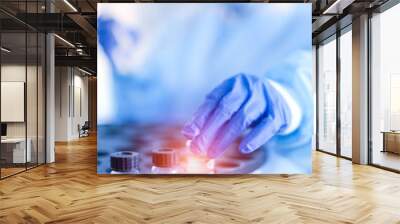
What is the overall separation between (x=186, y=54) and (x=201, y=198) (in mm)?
2468

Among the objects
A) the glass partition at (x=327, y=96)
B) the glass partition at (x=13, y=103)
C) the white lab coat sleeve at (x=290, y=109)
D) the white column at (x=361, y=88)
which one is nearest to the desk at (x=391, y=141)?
the white column at (x=361, y=88)

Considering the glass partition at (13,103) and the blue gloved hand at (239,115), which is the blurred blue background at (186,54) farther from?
the glass partition at (13,103)

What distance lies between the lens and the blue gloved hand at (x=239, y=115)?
5.90 meters

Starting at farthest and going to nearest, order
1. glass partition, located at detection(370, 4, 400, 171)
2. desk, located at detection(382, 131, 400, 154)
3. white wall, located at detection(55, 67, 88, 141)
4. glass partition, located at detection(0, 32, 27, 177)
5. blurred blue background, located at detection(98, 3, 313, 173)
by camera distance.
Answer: white wall, located at detection(55, 67, 88, 141) < desk, located at detection(382, 131, 400, 154) < glass partition, located at detection(370, 4, 400, 171) < glass partition, located at detection(0, 32, 27, 177) < blurred blue background, located at detection(98, 3, 313, 173)

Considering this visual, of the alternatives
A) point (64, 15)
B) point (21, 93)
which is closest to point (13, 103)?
point (21, 93)

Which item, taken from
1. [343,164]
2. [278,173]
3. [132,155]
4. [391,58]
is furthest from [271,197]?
[391,58]

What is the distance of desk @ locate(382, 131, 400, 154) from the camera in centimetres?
705

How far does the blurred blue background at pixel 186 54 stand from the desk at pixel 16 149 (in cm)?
204

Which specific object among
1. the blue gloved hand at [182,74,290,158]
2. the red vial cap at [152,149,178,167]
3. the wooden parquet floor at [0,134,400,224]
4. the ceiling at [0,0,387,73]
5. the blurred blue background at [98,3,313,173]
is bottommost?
the wooden parquet floor at [0,134,400,224]

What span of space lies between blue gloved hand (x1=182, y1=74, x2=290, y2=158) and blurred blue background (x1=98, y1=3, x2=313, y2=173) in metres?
0.17

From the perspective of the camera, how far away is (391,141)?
7.20 metres

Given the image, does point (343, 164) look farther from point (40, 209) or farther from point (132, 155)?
point (40, 209)

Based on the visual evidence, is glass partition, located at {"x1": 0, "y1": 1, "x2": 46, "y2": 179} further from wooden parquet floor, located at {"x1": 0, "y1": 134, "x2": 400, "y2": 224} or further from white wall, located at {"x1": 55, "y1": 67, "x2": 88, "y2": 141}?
white wall, located at {"x1": 55, "y1": 67, "x2": 88, "y2": 141}

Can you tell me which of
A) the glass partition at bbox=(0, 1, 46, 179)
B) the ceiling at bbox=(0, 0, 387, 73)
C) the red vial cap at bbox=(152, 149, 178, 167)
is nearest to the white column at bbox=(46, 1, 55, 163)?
the glass partition at bbox=(0, 1, 46, 179)
